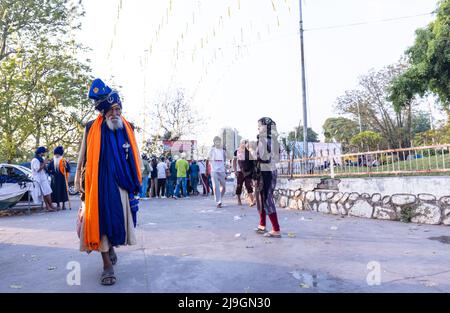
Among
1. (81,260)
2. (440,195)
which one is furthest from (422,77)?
(81,260)

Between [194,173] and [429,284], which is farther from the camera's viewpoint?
[194,173]

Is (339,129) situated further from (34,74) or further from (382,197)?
(382,197)

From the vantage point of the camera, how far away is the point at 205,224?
7074 millimetres

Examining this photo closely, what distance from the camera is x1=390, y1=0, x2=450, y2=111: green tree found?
16859 millimetres

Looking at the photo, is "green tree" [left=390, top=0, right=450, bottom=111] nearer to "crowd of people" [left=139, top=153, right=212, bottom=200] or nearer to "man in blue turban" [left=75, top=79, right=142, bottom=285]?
"crowd of people" [left=139, top=153, right=212, bottom=200]

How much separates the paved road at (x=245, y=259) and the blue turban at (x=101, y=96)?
172 cm

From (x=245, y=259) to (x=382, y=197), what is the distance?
423 cm

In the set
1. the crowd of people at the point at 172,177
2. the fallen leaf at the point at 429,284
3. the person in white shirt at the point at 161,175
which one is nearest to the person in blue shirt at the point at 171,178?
the crowd of people at the point at 172,177

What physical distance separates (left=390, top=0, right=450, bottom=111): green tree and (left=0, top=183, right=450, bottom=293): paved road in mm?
13529

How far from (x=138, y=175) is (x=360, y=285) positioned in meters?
2.37

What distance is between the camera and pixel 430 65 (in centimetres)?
1780

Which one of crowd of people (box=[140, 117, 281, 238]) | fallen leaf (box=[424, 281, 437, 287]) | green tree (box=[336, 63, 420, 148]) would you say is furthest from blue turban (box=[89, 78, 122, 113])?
green tree (box=[336, 63, 420, 148])

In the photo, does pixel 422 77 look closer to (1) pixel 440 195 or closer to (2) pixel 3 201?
(1) pixel 440 195

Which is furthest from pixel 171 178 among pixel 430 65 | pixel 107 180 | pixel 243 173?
pixel 430 65
